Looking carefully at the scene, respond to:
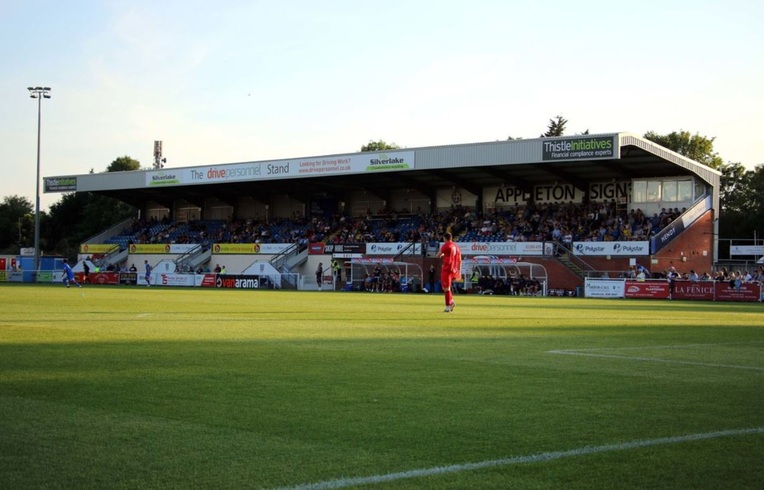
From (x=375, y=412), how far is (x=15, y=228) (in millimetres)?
121954

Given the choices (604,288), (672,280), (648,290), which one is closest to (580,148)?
(604,288)

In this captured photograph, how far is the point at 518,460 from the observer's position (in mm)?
5645

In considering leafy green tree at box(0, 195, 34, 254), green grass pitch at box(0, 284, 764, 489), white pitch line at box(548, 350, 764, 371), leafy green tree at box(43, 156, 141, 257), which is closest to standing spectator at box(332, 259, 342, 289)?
green grass pitch at box(0, 284, 764, 489)

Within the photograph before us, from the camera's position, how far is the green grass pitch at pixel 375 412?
17.5 feet

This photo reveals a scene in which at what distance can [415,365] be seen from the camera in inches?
425

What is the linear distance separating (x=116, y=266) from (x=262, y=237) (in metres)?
13.6

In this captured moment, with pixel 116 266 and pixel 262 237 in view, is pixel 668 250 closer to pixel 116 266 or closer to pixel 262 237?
pixel 262 237

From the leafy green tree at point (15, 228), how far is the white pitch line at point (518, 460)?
4613 inches

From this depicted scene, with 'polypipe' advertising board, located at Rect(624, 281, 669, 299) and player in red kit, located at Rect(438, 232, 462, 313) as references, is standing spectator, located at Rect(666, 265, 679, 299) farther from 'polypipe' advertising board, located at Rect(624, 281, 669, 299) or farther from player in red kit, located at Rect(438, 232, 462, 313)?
player in red kit, located at Rect(438, 232, 462, 313)

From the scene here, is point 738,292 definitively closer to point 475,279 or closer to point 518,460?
point 475,279

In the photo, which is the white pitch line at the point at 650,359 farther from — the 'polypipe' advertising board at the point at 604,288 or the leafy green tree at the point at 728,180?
the leafy green tree at the point at 728,180

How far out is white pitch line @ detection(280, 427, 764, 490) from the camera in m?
5.07

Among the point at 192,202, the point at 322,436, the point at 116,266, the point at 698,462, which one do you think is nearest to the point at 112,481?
the point at 322,436

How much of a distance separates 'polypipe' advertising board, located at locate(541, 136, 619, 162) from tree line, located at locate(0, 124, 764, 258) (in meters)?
35.6
